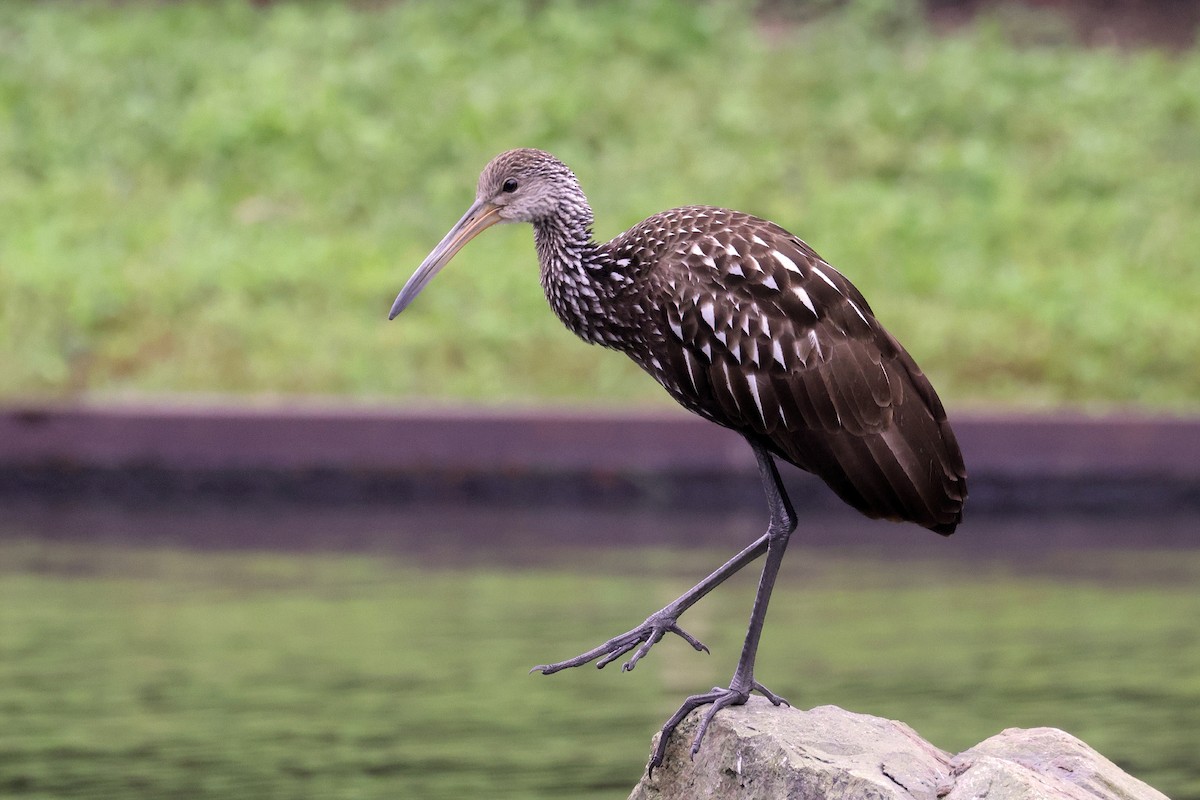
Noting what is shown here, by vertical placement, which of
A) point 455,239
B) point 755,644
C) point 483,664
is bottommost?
point 483,664

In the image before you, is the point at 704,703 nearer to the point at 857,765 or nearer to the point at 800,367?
the point at 857,765

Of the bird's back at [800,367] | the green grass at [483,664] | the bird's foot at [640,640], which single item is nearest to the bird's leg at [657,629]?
the bird's foot at [640,640]

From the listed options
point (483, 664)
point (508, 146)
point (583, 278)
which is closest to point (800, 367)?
point (583, 278)

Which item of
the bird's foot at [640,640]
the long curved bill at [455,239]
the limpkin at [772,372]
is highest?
the long curved bill at [455,239]

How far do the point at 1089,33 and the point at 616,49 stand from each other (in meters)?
5.41

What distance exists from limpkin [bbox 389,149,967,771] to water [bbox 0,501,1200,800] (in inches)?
75.8

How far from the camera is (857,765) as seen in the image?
6.23 m

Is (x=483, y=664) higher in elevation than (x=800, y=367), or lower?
lower

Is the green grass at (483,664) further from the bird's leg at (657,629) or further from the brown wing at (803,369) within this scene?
the brown wing at (803,369)

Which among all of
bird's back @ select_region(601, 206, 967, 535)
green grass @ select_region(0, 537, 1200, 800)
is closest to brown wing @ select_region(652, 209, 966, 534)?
bird's back @ select_region(601, 206, 967, 535)

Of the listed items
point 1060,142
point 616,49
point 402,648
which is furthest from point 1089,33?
point 402,648

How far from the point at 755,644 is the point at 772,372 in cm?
83

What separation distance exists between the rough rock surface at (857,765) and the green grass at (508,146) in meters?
8.99

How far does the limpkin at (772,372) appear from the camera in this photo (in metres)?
6.67
